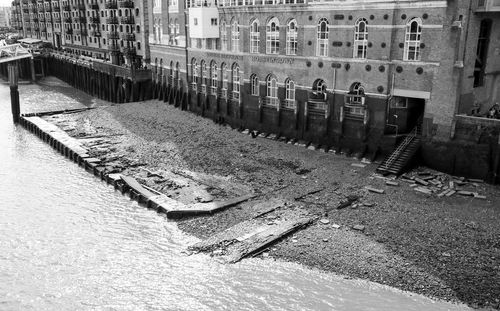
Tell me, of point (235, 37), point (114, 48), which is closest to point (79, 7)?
point (114, 48)

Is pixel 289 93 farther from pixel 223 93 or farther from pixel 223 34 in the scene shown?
pixel 223 34

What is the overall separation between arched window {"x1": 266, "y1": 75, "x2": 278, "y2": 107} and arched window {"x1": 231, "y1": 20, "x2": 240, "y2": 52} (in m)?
5.23

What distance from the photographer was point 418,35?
3008 cm

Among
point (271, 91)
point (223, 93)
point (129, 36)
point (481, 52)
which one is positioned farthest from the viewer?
A: point (129, 36)

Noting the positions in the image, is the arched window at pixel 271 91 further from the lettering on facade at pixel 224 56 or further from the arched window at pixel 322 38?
the arched window at pixel 322 38

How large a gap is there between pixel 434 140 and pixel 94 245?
21.8 metres

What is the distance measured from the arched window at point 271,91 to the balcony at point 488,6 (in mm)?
17012

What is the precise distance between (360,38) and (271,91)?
1023cm

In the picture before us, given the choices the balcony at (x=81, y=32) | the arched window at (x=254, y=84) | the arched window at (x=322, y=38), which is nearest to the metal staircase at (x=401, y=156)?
the arched window at (x=322, y=38)

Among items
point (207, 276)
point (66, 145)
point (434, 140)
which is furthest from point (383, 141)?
point (66, 145)

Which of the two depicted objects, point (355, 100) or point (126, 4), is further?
point (126, 4)

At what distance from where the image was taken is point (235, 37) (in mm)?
44062

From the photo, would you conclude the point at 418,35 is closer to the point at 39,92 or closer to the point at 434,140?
the point at 434,140

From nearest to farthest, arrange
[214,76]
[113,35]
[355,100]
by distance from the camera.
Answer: [355,100]
[214,76]
[113,35]
